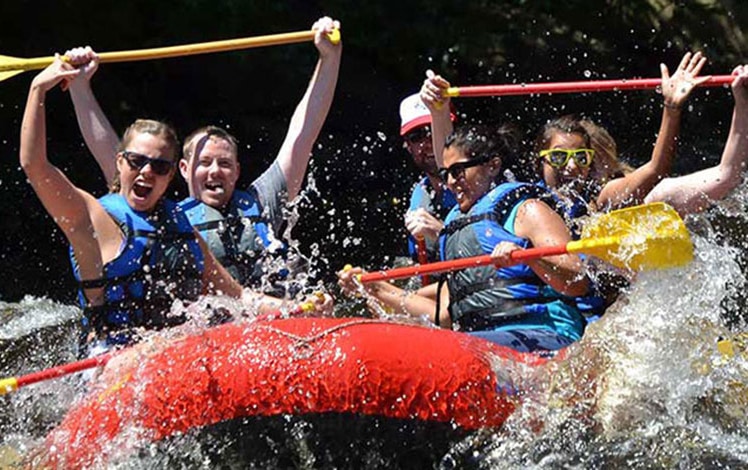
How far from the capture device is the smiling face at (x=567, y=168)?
4.48 meters

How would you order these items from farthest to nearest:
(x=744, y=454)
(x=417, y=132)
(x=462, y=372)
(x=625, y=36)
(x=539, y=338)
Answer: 1. (x=625, y=36)
2. (x=417, y=132)
3. (x=539, y=338)
4. (x=744, y=454)
5. (x=462, y=372)

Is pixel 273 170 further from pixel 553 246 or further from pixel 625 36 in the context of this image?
pixel 625 36

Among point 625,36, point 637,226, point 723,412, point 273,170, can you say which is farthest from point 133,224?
point 625,36

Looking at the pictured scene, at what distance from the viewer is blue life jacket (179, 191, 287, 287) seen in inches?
180

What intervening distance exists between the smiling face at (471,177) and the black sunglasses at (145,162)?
98 centimetres

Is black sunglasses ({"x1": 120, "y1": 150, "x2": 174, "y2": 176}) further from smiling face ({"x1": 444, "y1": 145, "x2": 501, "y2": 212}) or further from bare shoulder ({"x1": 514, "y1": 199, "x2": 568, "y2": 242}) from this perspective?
bare shoulder ({"x1": 514, "y1": 199, "x2": 568, "y2": 242})

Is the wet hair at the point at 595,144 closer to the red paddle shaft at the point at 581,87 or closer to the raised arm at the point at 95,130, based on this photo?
the red paddle shaft at the point at 581,87

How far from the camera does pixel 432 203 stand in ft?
16.9

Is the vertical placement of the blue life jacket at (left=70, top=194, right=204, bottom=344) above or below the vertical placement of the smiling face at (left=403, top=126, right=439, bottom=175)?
below

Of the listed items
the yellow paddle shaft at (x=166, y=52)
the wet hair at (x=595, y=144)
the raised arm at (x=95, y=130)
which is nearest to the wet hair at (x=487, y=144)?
the wet hair at (x=595, y=144)

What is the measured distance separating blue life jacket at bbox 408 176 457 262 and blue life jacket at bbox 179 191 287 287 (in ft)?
2.55

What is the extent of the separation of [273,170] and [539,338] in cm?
142

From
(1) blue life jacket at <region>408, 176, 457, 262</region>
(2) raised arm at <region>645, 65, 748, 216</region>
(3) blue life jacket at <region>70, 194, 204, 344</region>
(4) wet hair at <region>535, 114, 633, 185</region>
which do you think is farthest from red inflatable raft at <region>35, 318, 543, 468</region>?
(1) blue life jacket at <region>408, 176, 457, 262</region>

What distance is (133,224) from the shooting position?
403cm
